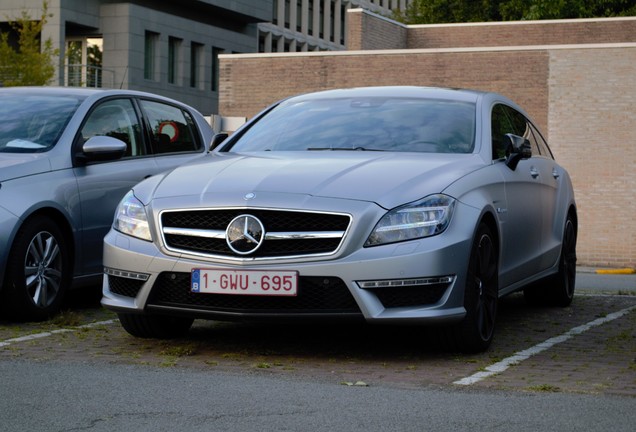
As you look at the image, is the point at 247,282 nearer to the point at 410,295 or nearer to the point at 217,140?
the point at 410,295

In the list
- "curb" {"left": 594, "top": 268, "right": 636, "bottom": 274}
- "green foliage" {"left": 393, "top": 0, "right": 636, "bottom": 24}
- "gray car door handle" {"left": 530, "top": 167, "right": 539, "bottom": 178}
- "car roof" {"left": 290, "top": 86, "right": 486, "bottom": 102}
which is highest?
"green foliage" {"left": 393, "top": 0, "right": 636, "bottom": 24}

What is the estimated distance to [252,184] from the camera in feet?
22.6

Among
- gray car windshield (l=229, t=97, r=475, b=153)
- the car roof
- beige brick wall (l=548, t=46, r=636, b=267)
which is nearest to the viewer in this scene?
gray car windshield (l=229, t=97, r=475, b=153)

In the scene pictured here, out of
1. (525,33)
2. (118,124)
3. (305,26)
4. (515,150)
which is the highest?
(305,26)

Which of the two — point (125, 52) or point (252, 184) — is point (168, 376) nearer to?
point (252, 184)

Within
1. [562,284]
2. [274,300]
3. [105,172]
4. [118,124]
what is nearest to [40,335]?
[105,172]

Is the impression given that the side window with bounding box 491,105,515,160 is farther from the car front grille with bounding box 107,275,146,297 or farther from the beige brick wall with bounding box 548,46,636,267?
the beige brick wall with bounding box 548,46,636,267

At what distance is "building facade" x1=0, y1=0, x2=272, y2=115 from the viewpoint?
164 ft

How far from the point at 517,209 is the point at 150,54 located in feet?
153

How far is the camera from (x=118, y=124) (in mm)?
9812

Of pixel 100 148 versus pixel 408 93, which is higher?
pixel 408 93

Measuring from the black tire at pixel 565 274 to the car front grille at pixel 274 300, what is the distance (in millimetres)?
3617

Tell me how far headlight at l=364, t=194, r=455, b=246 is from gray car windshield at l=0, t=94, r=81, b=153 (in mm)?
3255

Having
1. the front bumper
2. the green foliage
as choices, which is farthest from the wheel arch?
the green foliage
